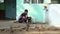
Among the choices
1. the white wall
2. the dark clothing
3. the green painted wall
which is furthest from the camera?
the green painted wall

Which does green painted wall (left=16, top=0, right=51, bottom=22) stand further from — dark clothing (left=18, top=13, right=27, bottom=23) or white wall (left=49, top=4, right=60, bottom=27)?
white wall (left=49, top=4, right=60, bottom=27)

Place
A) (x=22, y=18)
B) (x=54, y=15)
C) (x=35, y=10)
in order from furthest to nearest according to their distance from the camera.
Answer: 1. (x=35, y=10)
2. (x=22, y=18)
3. (x=54, y=15)

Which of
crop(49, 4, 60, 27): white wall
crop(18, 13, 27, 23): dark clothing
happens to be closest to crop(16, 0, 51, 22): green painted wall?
crop(18, 13, 27, 23): dark clothing

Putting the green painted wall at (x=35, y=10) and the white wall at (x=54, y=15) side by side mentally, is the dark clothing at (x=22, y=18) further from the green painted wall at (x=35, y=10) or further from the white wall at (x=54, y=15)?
the white wall at (x=54, y=15)

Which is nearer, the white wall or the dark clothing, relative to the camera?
the white wall

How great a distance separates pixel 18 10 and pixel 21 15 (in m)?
0.45

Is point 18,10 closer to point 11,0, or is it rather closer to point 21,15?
point 21,15

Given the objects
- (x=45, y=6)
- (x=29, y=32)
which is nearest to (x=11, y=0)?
(x=45, y=6)

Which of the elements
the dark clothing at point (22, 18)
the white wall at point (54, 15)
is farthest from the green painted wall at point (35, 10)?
the white wall at point (54, 15)

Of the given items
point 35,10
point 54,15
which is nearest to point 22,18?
point 35,10

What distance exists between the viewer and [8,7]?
15586mm

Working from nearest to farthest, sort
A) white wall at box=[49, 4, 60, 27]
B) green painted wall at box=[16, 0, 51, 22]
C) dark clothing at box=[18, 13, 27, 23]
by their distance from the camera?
white wall at box=[49, 4, 60, 27] → dark clothing at box=[18, 13, 27, 23] → green painted wall at box=[16, 0, 51, 22]

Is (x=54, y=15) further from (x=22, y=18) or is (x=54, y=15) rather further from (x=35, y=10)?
(x=22, y=18)

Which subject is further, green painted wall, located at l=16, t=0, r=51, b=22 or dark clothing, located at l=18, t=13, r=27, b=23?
green painted wall, located at l=16, t=0, r=51, b=22
